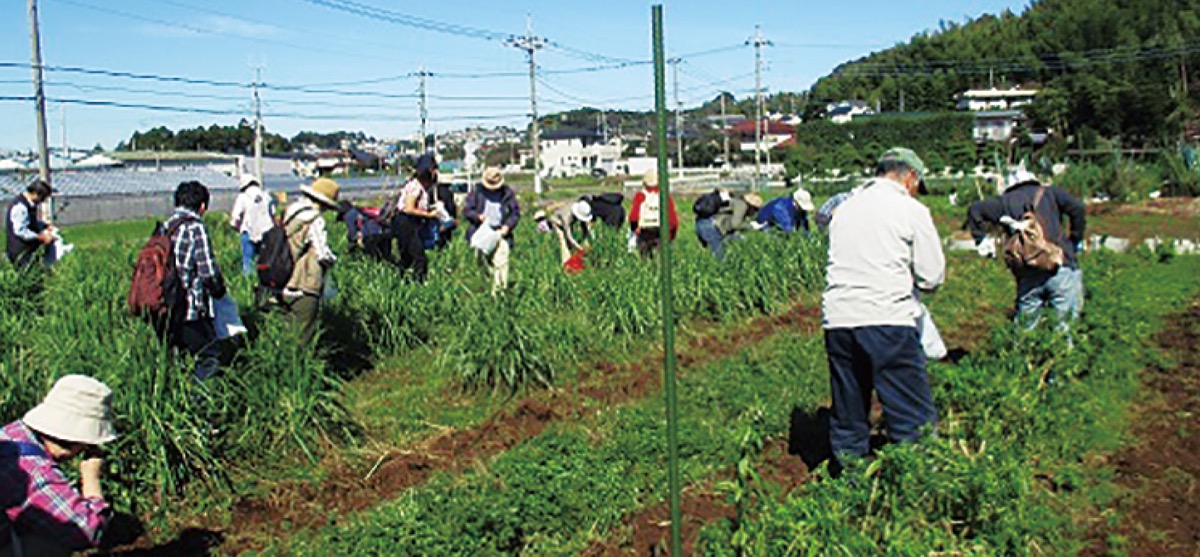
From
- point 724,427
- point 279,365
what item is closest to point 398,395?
point 279,365

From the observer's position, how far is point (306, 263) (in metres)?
7.15

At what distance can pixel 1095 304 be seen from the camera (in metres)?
8.50

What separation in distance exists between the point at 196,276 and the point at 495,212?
15.4ft

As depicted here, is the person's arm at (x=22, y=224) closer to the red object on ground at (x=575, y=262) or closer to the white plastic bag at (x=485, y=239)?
the white plastic bag at (x=485, y=239)

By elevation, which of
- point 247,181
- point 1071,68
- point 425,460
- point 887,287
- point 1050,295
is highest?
point 1071,68

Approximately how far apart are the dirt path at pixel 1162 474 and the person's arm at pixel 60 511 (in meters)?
3.92

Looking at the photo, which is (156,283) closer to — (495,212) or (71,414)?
(71,414)

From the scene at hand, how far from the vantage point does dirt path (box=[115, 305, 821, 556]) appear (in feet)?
16.4

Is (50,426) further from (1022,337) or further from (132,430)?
(1022,337)

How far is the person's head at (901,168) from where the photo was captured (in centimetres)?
478

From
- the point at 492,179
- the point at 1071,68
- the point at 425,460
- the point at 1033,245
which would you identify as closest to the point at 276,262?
the point at 425,460

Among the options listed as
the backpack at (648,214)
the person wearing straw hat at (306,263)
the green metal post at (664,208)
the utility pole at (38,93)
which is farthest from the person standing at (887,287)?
the utility pole at (38,93)

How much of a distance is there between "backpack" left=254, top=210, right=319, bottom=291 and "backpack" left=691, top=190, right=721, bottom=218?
6.01 metres

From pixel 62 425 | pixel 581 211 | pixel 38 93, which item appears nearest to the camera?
pixel 62 425
